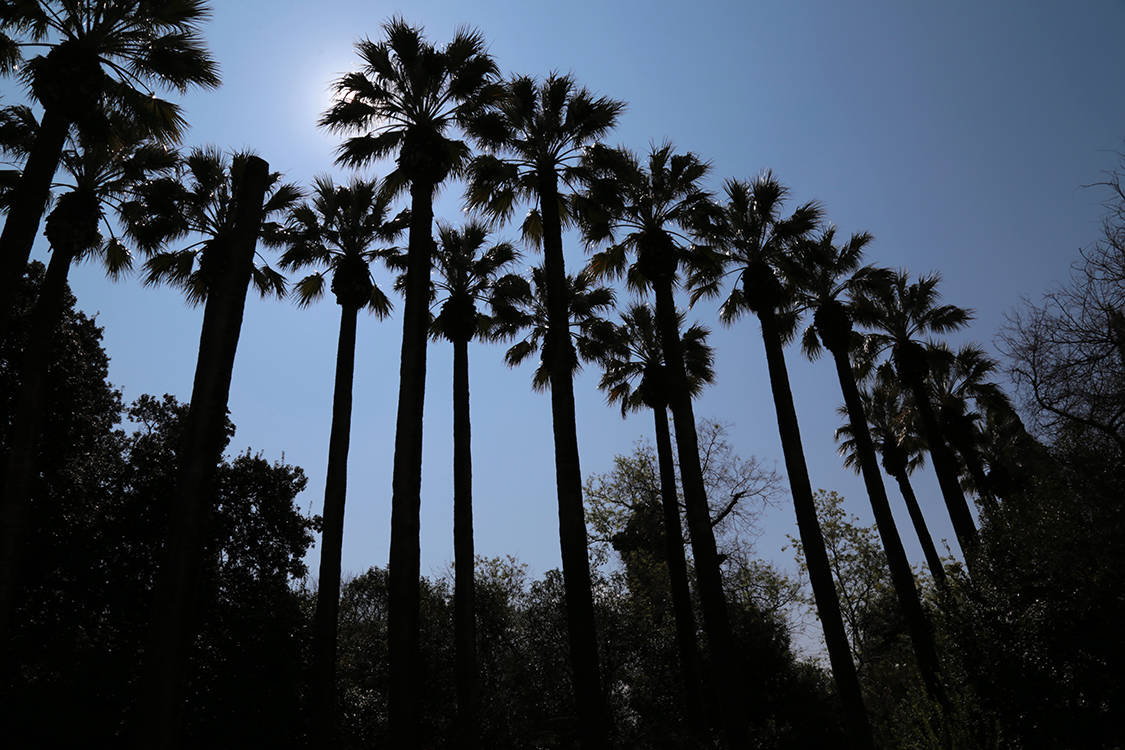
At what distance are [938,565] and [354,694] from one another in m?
24.7

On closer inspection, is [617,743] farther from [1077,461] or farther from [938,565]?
[938,565]

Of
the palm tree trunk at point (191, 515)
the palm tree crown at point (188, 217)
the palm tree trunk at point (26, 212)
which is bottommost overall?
the palm tree trunk at point (191, 515)

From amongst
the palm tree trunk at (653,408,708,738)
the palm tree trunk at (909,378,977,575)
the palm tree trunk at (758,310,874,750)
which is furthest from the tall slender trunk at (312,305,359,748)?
the palm tree trunk at (909,378,977,575)

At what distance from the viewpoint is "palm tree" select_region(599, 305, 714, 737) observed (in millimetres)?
20016

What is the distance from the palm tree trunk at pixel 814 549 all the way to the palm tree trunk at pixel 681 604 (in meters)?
3.89

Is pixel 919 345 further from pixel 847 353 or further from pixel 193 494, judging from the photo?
pixel 193 494

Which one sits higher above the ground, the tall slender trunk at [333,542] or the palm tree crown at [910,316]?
the palm tree crown at [910,316]

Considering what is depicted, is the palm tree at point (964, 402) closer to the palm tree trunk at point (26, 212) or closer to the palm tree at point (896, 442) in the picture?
the palm tree at point (896, 442)

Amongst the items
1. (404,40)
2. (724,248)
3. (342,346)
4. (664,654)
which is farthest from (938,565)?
(404,40)

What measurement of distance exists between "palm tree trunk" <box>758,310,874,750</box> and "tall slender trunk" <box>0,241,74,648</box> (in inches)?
642

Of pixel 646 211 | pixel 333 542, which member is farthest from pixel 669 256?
pixel 333 542

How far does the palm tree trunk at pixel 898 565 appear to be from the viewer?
61.9ft

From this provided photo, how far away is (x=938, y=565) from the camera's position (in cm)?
3102

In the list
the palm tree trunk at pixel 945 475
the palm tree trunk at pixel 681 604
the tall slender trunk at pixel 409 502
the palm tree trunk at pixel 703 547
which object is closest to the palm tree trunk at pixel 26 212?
the tall slender trunk at pixel 409 502
